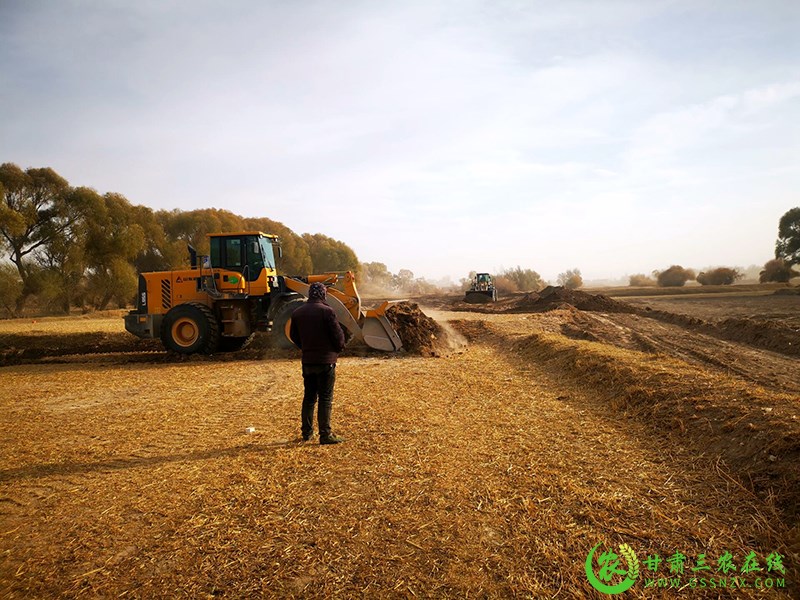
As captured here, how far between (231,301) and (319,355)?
8164 millimetres

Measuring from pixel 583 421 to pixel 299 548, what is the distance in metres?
4.48

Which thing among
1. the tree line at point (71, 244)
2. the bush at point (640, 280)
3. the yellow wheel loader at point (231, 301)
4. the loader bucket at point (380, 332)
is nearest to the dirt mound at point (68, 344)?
the yellow wheel loader at point (231, 301)

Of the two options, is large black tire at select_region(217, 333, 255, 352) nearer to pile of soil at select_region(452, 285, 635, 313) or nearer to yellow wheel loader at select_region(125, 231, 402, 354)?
yellow wheel loader at select_region(125, 231, 402, 354)

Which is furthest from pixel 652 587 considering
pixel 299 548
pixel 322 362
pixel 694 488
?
pixel 322 362

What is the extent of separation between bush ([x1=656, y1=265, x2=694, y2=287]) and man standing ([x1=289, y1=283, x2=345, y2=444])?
69.1 metres

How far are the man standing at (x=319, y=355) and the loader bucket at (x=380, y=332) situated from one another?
6545 millimetres

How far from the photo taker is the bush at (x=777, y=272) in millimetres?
46250

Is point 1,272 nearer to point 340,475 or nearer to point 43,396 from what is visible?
point 43,396

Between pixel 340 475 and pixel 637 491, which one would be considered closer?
pixel 637 491

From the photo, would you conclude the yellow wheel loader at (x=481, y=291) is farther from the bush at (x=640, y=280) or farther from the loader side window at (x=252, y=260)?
the bush at (x=640, y=280)

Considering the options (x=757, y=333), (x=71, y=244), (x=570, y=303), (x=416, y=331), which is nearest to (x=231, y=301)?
(x=416, y=331)

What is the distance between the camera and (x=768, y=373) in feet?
33.0

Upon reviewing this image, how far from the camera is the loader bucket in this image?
12.2 meters

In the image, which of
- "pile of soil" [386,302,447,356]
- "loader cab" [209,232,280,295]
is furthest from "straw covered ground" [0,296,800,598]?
"loader cab" [209,232,280,295]
